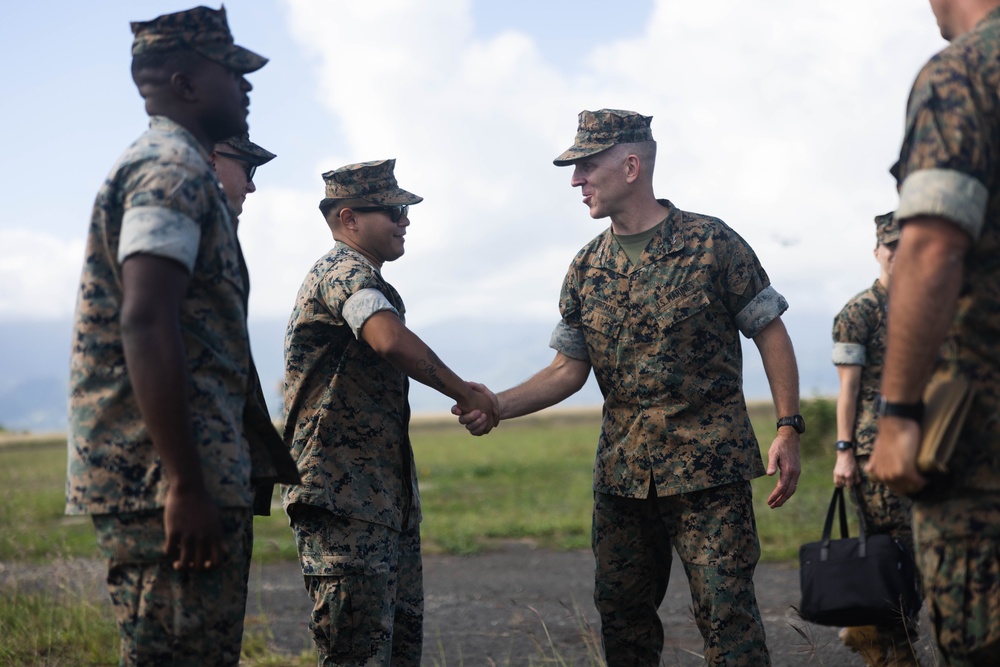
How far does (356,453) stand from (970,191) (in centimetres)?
253

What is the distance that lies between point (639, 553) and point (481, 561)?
242 inches

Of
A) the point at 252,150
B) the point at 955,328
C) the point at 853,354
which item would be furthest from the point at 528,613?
the point at 955,328

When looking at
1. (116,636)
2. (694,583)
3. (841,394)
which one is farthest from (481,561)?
(694,583)

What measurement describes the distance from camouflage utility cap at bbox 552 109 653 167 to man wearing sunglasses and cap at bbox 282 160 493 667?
36.8 inches

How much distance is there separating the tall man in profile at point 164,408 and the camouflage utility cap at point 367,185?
1.66 metres

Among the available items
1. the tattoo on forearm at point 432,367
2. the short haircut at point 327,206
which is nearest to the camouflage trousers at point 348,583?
the tattoo on forearm at point 432,367

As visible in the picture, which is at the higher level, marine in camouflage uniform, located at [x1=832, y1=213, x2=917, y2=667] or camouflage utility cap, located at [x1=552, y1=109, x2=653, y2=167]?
camouflage utility cap, located at [x1=552, y1=109, x2=653, y2=167]

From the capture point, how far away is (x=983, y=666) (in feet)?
8.14

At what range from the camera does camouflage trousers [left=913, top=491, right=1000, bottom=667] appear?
246 centimetres

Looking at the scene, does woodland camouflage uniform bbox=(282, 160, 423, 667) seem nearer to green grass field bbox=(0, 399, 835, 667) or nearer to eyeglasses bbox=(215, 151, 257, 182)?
eyeglasses bbox=(215, 151, 257, 182)

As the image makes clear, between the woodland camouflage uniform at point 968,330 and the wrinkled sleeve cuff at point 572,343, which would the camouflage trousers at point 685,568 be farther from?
the woodland camouflage uniform at point 968,330

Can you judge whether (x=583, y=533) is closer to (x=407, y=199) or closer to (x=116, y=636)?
(x=116, y=636)

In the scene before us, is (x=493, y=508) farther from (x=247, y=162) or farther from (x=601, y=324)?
(x=247, y=162)

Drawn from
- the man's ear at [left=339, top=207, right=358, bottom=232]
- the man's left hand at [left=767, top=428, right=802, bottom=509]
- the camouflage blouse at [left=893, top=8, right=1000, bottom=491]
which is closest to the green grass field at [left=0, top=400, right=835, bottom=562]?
the man's ear at [left=339, top=207, right=358, bottom=232]
